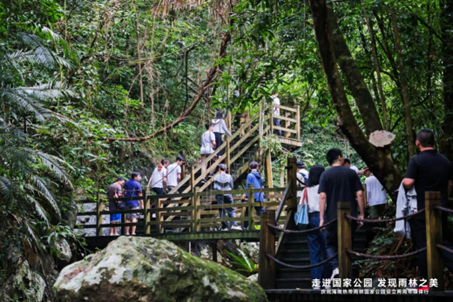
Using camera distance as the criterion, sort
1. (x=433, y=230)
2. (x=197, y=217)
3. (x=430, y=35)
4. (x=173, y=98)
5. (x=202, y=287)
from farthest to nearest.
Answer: (x=173, y=98) < (x=197, y=217) < (x=430, y=35) < (x=202, y=287) < (x=433, y=230)

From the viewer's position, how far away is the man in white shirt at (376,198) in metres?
11.0

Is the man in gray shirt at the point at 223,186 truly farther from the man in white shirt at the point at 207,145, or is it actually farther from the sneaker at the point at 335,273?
the sneaker at the point at 335,273

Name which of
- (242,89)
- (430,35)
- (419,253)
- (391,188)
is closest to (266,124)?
(242,89)

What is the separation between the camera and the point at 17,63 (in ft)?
38.7

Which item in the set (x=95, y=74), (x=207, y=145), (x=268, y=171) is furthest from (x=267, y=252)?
(x=268, y=171)

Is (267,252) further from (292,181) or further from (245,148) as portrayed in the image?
(245,148)

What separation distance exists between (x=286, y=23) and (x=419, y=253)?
5.05 m

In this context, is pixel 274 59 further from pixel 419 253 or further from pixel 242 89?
pixel 419 253

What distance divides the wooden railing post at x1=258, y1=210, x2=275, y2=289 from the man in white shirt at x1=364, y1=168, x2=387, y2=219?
2.09 m

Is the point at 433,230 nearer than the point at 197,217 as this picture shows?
Yes

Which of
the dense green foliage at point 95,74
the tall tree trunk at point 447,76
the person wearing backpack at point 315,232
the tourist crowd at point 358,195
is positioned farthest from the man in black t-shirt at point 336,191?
the tall tree trunk at point 447,76

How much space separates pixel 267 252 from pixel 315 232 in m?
0.73

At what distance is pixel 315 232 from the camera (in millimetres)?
9539

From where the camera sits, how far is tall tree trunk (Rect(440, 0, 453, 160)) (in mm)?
10125
